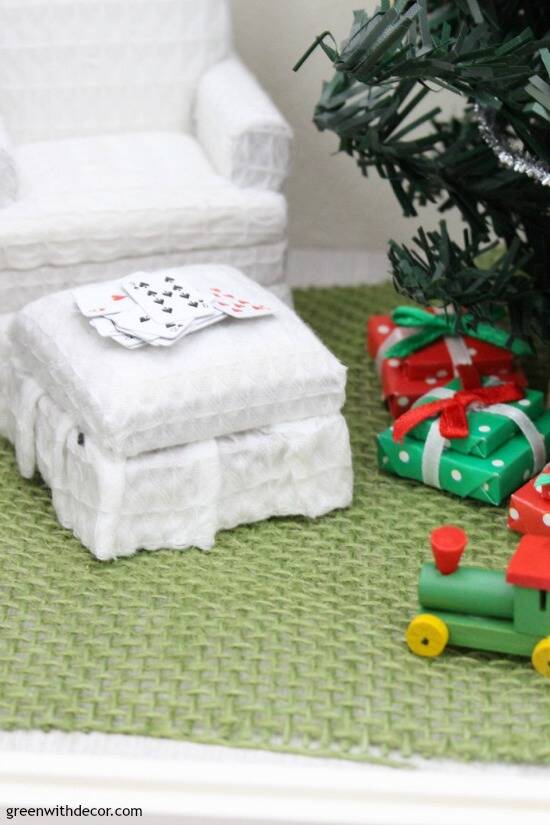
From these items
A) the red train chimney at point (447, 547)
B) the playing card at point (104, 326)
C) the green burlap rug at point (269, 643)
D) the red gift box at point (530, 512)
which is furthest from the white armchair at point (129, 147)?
the red train chimney at point (447, 547)

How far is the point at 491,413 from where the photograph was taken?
1776 millimetres

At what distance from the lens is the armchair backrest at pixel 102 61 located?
2133 mm

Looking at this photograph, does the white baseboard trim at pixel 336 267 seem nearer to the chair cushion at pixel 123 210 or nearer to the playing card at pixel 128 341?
the chair cushion at pixel 123 210

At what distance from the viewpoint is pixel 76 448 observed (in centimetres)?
166

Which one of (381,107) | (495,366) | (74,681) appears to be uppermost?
(381,107)

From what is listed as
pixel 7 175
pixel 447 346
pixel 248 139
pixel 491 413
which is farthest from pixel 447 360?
pixel 7 175

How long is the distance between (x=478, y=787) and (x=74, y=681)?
0.45 meters

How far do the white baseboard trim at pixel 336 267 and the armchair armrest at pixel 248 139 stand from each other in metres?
0.47

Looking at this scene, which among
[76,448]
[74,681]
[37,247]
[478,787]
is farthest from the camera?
[37,247]

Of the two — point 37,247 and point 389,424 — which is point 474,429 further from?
point 37,247

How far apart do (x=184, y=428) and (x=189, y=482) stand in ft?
0.23

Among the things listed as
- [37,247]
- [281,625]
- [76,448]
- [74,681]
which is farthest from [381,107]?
[74,681]

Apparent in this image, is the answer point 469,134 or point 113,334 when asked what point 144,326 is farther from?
point 469,134

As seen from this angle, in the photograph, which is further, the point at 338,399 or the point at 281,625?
the point at 338,399
